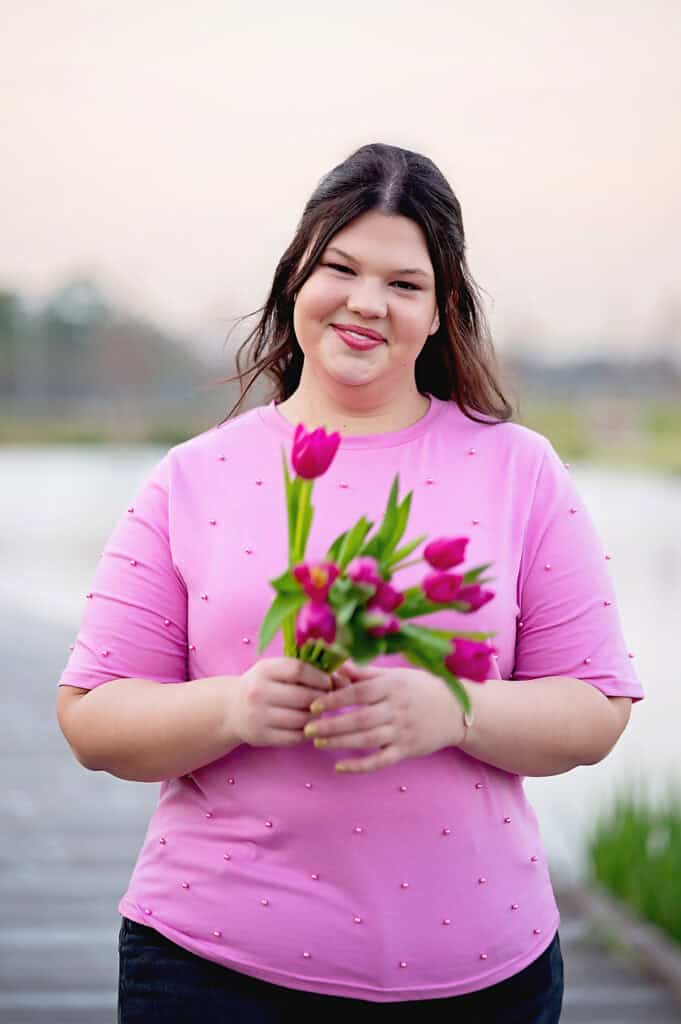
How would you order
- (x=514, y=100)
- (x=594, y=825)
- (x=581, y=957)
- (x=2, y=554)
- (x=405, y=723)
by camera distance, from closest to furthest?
(x=405, y=723)
(x=581, y=957)
(x=594, y=825)
(x=2, y=554)
(x=514, y=100)

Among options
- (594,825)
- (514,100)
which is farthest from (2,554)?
(594,825)

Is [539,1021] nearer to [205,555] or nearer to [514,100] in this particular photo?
[205,555]

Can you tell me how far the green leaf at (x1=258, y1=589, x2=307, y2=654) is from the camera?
1119 mm

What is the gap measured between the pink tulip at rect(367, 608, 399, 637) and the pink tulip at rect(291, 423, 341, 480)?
139 mm

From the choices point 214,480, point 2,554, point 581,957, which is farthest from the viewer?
point 2,554

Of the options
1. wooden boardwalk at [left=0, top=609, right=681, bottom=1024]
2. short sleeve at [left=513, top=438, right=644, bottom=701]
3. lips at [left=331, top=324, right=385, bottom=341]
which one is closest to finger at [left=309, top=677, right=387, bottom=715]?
short sleeve at [left=513, top=438, right=644, bottom=701]

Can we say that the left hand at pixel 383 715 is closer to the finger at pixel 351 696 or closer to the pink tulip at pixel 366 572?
the finger at pixel 351 696

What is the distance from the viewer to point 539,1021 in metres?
1.45

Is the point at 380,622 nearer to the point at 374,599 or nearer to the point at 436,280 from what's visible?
the point at 374,599

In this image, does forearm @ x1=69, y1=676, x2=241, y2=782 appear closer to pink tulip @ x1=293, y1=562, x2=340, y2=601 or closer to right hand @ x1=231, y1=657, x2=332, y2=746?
right hand @ x1=231, y1=657, x2=332, y2=746

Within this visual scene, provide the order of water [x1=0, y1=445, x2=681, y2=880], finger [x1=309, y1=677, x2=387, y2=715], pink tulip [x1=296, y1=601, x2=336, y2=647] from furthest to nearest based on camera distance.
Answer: water [x1=0, y1=445, x2=681, y2=880] → finger [x1=309, y1=677, x2=387, y2=715] → pink tulip [x1=296, y1=601, x2=336, y2=647]

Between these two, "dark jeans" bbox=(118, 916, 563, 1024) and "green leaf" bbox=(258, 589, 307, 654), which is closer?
"green leaf" bbox=(258, 589, 307, 654)

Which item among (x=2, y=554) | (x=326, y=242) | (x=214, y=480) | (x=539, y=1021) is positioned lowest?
(x=2, y=554)

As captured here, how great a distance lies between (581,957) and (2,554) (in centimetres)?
1567
